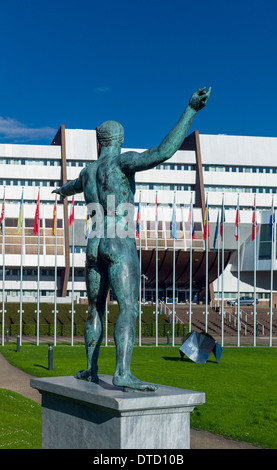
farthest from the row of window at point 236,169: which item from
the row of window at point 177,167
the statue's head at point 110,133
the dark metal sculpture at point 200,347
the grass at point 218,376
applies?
the statue's head at point 110,133

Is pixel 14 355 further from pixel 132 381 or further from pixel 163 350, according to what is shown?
pixel 132 381

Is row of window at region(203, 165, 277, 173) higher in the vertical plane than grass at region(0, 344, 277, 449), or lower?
higher

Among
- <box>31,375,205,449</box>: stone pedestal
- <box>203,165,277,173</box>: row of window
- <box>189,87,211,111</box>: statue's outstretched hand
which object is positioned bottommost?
<box>31,375,205,449</box>: stone pedestal

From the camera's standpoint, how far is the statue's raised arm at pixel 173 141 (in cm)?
618

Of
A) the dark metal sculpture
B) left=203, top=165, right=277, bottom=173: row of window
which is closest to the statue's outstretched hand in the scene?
the dark metal sculpture

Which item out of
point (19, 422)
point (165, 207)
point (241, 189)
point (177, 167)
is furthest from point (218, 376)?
point (177, 167)

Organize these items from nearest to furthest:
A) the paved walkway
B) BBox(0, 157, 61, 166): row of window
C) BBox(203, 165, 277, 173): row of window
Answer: the paved walkway, BBox(0, 157, 61, 166): row of window, BBox(203, 165, 277, 173): row of window

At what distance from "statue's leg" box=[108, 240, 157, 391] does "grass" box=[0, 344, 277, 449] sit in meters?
7.67

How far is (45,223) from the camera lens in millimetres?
66375

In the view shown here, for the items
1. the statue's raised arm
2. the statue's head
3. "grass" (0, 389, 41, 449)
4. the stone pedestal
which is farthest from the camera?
"grass" (0, 389, 41, 449)

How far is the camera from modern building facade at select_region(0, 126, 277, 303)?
66938 mm

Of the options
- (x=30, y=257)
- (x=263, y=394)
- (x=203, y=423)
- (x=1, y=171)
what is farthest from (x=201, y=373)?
(x=1, y=171)

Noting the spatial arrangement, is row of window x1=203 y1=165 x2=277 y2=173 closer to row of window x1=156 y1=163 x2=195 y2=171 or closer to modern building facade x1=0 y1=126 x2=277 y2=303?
modern building facade x1=0 y1=126 x2=277 y2=303

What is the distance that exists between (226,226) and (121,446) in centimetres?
6714
